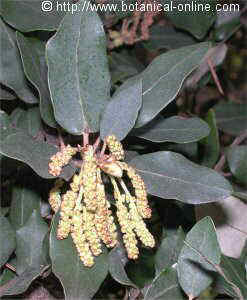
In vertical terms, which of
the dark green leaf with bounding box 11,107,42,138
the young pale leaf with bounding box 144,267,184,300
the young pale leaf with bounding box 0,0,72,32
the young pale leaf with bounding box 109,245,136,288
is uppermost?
the young pale leaf with bounding box 0,0,72,32

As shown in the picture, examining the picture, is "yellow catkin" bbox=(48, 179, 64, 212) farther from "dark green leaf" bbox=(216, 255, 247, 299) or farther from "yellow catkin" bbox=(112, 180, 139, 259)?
"dark green leaf" bbox=(216, 255, 247, 299)

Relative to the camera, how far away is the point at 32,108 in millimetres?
1141

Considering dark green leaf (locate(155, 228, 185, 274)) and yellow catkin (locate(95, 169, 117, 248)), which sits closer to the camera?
yellow catkin (locate(95, 169, 117, 248))

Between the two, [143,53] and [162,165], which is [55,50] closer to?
[162,165]

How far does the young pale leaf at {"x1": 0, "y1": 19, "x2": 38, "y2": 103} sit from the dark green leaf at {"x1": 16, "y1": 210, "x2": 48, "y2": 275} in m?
0.23

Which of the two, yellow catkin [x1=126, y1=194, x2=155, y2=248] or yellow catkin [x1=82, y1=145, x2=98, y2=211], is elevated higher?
yellow catkin [x1=82, y1=145, x2=98, y2=211]

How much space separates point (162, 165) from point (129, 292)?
0.23 m

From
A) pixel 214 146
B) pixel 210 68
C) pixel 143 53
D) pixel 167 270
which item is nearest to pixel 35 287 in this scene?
pixel 167 270

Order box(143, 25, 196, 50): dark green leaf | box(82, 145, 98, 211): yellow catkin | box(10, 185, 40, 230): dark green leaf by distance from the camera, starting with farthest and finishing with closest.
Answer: box(143, 25, 196, 50): dark green leaf → box(10, 185, 40, 230): dark green leaf → box(82, 145, 98, 211): yellow catkin

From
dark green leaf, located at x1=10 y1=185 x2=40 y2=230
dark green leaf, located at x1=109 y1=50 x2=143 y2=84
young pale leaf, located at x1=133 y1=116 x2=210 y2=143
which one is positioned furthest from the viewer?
dark green leaf, located at x1=109 y1=50 x2=143 y2=84

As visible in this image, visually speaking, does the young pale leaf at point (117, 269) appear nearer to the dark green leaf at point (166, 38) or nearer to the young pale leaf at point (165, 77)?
the young pale leaf at point (165, 77)

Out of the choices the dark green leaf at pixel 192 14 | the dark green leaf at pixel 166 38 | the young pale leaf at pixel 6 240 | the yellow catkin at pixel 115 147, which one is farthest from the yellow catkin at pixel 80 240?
the dark green leaf at pixel 166 38

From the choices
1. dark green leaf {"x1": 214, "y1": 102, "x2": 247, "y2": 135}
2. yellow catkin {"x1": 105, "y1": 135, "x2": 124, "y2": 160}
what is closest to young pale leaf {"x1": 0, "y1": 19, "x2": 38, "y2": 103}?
yellow catkin {"x1": 105, "y1": 135, "x2": 124, "y2": 160}

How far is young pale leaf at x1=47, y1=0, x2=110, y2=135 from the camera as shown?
0.90 m
